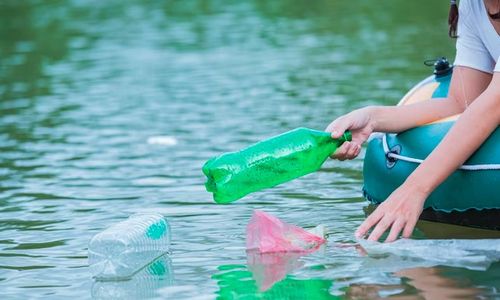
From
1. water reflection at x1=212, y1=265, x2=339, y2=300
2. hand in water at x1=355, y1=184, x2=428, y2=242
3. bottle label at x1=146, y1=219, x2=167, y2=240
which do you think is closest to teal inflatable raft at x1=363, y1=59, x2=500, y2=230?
hand in water at x1=355, y1=184, x2=428, y2=242

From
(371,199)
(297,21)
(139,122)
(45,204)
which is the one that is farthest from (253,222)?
(297,21)

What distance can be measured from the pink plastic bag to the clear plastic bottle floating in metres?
0.34

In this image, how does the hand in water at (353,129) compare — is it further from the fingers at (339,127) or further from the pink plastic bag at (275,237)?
the pink plastic bag at (275,237)

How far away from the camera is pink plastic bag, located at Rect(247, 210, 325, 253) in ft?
13.6

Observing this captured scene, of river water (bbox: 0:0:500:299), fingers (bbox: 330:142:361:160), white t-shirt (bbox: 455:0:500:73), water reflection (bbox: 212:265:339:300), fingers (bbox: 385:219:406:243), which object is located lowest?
river water (bbox: 0:0:500:299)

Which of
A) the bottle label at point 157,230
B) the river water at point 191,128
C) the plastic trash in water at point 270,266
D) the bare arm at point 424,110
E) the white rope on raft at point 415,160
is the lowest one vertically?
the river water at point 191,128

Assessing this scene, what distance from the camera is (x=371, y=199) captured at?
4.70 m

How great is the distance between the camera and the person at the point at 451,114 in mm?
3867

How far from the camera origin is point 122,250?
3939 mm

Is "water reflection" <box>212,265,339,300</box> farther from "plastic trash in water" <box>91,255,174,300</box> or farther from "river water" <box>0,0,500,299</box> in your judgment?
"plastic trash in water" <box>91,255,174,300</box>

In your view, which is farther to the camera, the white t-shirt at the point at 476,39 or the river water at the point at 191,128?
the white t-shirt at the point at 476,39

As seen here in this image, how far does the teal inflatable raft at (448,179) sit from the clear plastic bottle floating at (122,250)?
907mm

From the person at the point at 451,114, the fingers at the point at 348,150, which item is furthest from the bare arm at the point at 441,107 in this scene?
the fingers at the point at 348,150

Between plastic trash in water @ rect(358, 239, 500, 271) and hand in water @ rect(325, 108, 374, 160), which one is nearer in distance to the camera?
plastic trash in water @ rect(358, 239, 500, 271)
